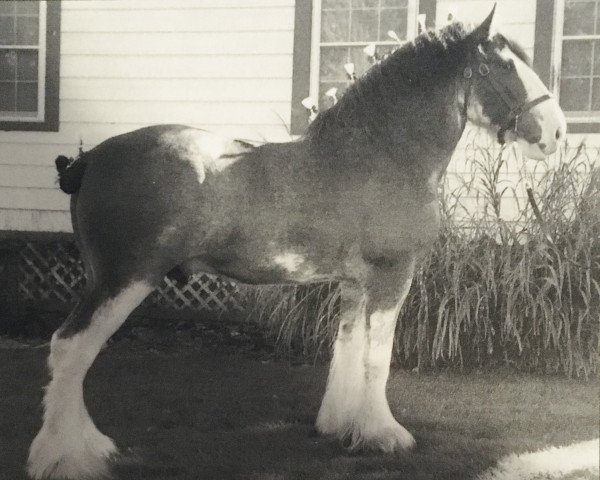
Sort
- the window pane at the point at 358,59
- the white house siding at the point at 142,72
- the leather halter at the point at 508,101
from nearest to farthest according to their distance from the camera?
1. the leather halter at the point at 508,101
2. the white house siding at the point at 142,72
3. the window pane at the point at 358,59

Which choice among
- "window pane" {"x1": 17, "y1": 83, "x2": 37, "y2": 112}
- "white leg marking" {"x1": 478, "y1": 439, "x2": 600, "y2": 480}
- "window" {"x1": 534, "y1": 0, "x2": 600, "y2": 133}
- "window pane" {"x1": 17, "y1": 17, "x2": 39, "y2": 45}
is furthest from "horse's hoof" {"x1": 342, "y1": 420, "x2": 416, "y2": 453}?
"window pane" {"x1": 17, "y1": 17, "x2": 39, "y2": 45}

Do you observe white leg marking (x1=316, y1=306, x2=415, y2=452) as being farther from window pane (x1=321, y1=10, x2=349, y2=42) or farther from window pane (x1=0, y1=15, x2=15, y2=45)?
window pane (x1=0, y1=15, x2=15, y2=45)

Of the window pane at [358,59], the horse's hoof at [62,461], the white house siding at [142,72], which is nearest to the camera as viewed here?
the horse's hoof at [62,461]

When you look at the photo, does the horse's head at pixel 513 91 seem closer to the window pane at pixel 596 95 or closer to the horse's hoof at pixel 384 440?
the window pane at pixel 596 95

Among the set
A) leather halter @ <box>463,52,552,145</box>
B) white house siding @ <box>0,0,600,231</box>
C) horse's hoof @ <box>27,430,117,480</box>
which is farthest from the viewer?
white house siding @ <box>0,0,600,231</box>

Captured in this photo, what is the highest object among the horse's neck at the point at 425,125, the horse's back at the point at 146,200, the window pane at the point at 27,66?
the window pane at the point at 27,66

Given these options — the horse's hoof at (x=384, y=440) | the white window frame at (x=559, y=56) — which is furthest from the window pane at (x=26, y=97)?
the white window frame at (x=559, y=56)

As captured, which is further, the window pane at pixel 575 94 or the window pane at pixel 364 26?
the window pane at pixel 364 26

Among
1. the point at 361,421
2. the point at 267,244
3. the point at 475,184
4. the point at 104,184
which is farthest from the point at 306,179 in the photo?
the point at 475,184
